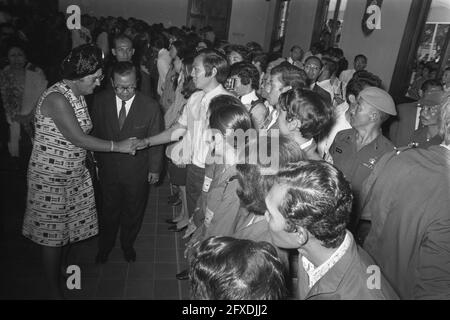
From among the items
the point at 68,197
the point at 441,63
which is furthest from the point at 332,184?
the point at 441,63

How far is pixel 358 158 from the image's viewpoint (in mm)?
2777

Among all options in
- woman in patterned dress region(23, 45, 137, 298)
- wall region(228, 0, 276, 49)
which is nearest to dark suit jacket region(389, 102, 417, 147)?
woman in patterned dress region(23, 45, 137, 298)

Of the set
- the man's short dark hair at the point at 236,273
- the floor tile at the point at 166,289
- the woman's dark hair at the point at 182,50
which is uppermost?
the woman's dark hair at the point at 182,50

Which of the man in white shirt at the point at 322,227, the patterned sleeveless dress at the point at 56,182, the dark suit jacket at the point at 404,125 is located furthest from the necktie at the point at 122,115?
the dark suit jacket at the point at 404,125

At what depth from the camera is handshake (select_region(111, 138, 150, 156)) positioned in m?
2.73

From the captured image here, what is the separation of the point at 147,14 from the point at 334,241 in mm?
13919

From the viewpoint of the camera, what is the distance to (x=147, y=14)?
43.9 feet

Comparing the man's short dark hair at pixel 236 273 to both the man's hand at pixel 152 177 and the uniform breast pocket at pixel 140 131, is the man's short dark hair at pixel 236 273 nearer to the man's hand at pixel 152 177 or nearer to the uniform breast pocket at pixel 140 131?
the uniform breast pocket at pixel 140 131

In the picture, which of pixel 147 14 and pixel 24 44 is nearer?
pixel 24 44

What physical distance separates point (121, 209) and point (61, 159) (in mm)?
903

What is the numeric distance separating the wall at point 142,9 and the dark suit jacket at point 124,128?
38.9 ft

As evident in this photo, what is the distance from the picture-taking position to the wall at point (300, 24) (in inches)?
434

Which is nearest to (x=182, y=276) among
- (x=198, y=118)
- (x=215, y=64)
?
(x=198, y=118)
